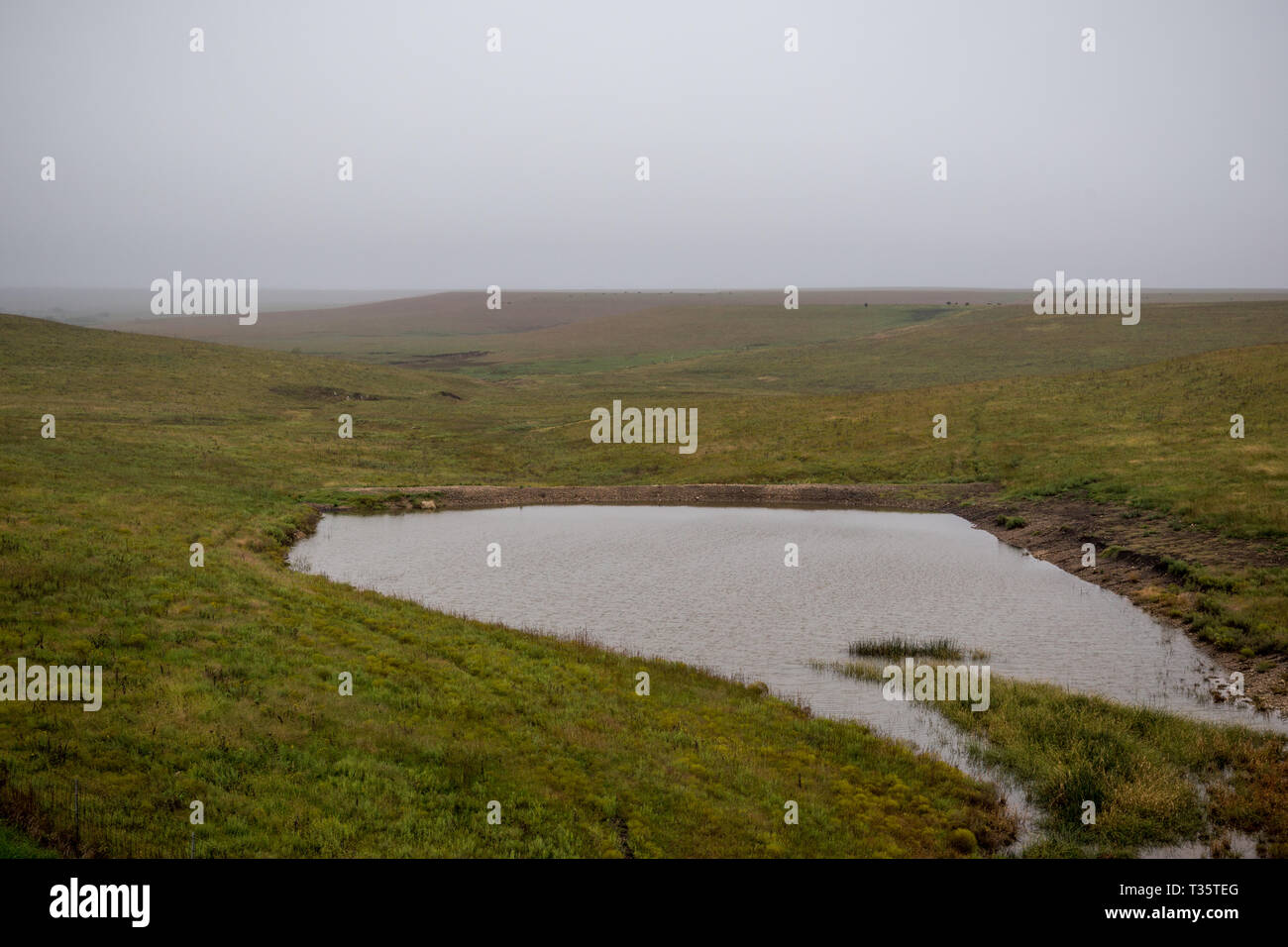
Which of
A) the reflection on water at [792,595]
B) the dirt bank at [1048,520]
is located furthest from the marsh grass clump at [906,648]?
the dirt bank at [1048,520]

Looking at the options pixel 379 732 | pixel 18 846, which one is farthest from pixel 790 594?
pixel 18 846

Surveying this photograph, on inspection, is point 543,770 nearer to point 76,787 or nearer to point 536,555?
point 76,787

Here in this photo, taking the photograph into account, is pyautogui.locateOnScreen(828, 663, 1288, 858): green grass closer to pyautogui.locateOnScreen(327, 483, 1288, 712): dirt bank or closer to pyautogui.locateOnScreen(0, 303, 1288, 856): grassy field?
pyautogui.locateOnScreen(0, 303, 1288, 856): grassy field

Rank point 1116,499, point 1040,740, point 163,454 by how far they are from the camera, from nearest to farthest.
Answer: point 1040,740 < point 1116,499 < point 163,454

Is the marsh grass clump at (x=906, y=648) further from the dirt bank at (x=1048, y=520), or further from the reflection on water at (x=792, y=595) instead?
the dirt bank at (x=1048, y=520)
